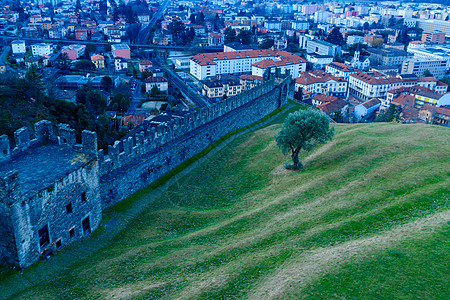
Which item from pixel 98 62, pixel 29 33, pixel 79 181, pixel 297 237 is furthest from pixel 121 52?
pixel 297 237

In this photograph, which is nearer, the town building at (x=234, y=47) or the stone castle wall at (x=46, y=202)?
the stone castle wall at (x=46, y=202)

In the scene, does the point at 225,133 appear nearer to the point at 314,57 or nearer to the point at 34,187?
the point at 34,187

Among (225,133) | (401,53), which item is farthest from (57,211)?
(401,53)

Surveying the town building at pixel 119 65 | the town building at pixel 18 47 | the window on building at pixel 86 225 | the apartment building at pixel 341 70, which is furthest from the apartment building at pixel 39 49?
the window on building at pixel 86 225

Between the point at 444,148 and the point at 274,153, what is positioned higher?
the point at 444,148

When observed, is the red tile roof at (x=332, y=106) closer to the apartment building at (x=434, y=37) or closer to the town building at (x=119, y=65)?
the town building at (x=119, y=65)
